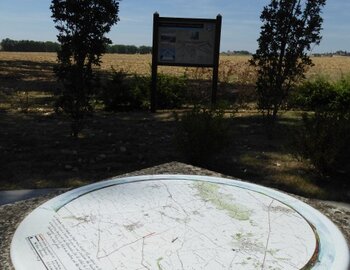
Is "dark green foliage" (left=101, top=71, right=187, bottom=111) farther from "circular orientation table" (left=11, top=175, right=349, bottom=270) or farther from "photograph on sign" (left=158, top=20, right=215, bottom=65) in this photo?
"circular orientation table" (left=11, top=175, right=349, bottom=270)

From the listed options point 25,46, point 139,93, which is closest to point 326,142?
point 139,93

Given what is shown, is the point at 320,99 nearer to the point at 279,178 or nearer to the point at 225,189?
the point at 279,178

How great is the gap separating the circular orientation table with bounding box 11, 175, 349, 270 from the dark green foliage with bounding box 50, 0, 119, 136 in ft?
12.6

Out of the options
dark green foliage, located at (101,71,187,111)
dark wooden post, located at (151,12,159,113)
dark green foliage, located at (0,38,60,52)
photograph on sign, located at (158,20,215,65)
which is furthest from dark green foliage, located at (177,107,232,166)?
dark green foliage, located at (0,38,60,52)

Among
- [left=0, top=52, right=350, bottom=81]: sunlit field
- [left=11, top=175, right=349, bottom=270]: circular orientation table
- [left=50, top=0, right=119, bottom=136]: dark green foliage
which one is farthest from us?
[left=0, top=52, right=350, bottom=81]: sunlit field

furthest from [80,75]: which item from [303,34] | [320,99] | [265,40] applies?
[320,99]

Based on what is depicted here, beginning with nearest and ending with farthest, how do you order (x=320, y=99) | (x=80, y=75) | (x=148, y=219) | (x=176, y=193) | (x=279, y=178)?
1. (x=148, y=219)
2. (x=176, y=193)
3. (x=279, y=178)
4. (x=80, y=75)
5. (x=320, y=99)

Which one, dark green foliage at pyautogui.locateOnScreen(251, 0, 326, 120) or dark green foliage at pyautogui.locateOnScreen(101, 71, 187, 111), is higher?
dark green foliage at pyautogui.locateOnScreen(251, 0, 326, 120)

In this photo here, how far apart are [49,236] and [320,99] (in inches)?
369

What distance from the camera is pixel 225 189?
2.94 metres

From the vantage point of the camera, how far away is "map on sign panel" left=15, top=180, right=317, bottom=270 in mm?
2080

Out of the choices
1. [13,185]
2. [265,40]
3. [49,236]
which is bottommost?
[13,185]

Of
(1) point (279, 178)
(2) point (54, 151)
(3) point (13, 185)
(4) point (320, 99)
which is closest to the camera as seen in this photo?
(3) point (13, 185)

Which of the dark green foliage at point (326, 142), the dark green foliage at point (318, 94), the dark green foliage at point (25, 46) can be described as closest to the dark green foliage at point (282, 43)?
the dark green foliage at point (326, 142)
